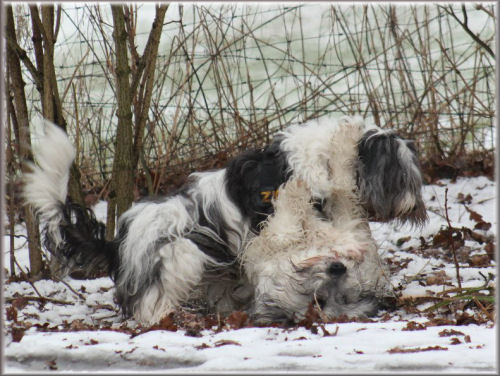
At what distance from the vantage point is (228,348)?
2.95m

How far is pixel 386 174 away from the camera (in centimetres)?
411

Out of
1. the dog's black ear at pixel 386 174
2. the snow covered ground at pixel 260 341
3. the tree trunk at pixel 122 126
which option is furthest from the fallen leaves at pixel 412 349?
the tree trunk at pixel 122 126

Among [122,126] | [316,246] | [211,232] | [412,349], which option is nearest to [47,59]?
[122,126]

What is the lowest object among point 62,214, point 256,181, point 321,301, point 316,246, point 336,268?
point 321,301

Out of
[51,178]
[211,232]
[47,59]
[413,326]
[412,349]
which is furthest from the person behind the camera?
[47,59]

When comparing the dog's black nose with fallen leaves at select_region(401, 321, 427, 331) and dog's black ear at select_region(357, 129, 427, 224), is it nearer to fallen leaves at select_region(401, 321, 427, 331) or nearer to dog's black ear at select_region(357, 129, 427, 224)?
dog's black ear at select_region(357, 129, 427, 224)

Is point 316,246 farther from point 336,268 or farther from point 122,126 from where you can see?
point 122,126

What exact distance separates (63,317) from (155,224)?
0.91 meters

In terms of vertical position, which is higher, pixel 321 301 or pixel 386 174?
pixel 386 174

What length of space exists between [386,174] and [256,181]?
2.36 ft

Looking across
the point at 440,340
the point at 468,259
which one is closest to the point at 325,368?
the point at 440,340

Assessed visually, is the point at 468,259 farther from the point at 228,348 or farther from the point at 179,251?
the point at 228,348

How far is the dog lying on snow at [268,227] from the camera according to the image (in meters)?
3.97

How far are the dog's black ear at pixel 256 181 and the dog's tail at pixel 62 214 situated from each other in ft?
2.50
